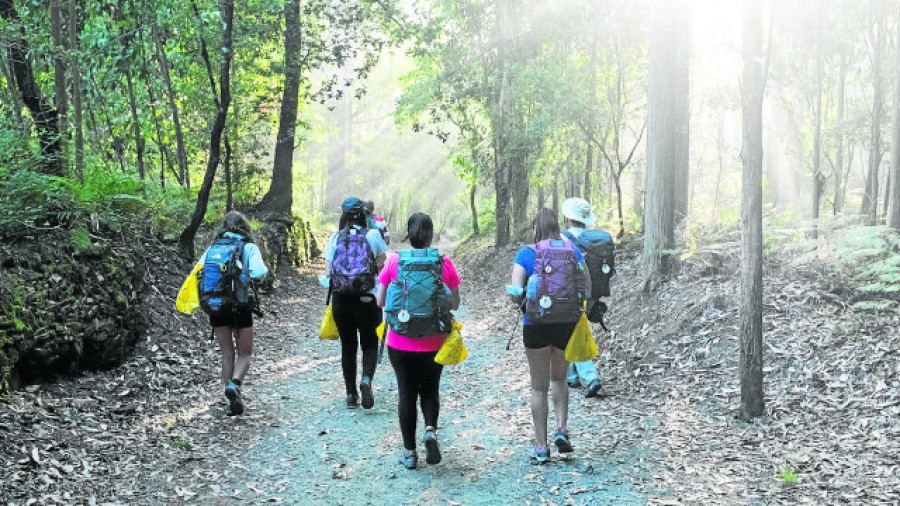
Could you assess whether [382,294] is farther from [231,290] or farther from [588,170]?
[588,170]

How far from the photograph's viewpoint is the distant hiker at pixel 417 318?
512 centimetres

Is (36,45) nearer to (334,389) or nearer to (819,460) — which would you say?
(334,389)

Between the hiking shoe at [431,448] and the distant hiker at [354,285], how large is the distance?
1.78 metres

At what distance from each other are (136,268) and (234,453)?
143 inches

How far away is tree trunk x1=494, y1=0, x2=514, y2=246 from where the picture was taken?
20.5 metres

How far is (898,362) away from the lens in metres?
6.03

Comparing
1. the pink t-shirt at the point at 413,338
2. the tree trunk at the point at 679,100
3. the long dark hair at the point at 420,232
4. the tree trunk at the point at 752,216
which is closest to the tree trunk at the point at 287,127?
the tree trunk at the point at 679,100

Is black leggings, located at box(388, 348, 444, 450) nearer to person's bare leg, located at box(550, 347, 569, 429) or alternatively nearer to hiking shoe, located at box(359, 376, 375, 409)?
person's bare leg, located at box(550, 347, 569, 429)

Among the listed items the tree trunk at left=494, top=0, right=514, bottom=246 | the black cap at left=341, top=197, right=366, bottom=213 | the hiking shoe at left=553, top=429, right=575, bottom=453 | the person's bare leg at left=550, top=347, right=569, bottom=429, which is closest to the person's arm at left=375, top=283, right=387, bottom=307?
the person's bare leg at left=550, top=347, right=569, bottom=429

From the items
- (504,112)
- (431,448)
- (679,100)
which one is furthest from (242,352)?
(504,112)

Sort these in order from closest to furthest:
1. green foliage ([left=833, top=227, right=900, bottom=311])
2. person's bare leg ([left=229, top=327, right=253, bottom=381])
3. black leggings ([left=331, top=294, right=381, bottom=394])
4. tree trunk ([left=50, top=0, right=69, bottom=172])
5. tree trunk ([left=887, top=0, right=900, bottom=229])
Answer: person's bare leg ([left=229, top=327, right=253, bottom=381])
green foliage ([left=833, top=227, right=900, bottom=311])
black leggings ([left=331, top=294, right=381, bottom=394])
tree trunk ([left=50, top=0, right=69, bottom=172])
tree trunk ([left=887, top=0, right=900, bottom=229])

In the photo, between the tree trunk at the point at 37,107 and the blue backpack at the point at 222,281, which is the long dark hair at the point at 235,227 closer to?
the blue backpack at the point at 222,281

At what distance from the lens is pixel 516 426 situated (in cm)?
658

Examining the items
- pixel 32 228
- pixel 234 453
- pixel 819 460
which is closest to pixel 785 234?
pixel 819 460
